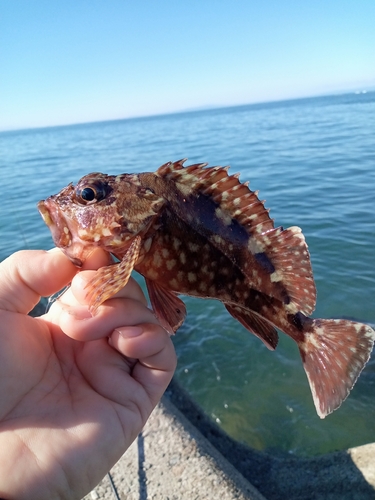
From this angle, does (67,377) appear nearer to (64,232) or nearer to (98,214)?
(64,232)

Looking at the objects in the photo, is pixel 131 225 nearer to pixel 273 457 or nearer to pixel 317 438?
pixel 273 457

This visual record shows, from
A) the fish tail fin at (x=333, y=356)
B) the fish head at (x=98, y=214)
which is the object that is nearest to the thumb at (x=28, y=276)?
the fish head at (x=98, y=214)

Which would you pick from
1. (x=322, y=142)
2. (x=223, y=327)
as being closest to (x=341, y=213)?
(x=223, y=327)

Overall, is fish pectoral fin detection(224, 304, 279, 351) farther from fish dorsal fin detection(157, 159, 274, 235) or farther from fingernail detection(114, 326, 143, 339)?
fingernail detection(114, 326, 143, 339)

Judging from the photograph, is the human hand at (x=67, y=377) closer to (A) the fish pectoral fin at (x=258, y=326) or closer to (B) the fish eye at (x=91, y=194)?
(B) the fish eye at (x=91, y=194)

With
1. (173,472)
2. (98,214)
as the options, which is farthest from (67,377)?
(173,472)

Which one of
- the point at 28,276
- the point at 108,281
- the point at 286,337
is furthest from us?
the point at 286,337
